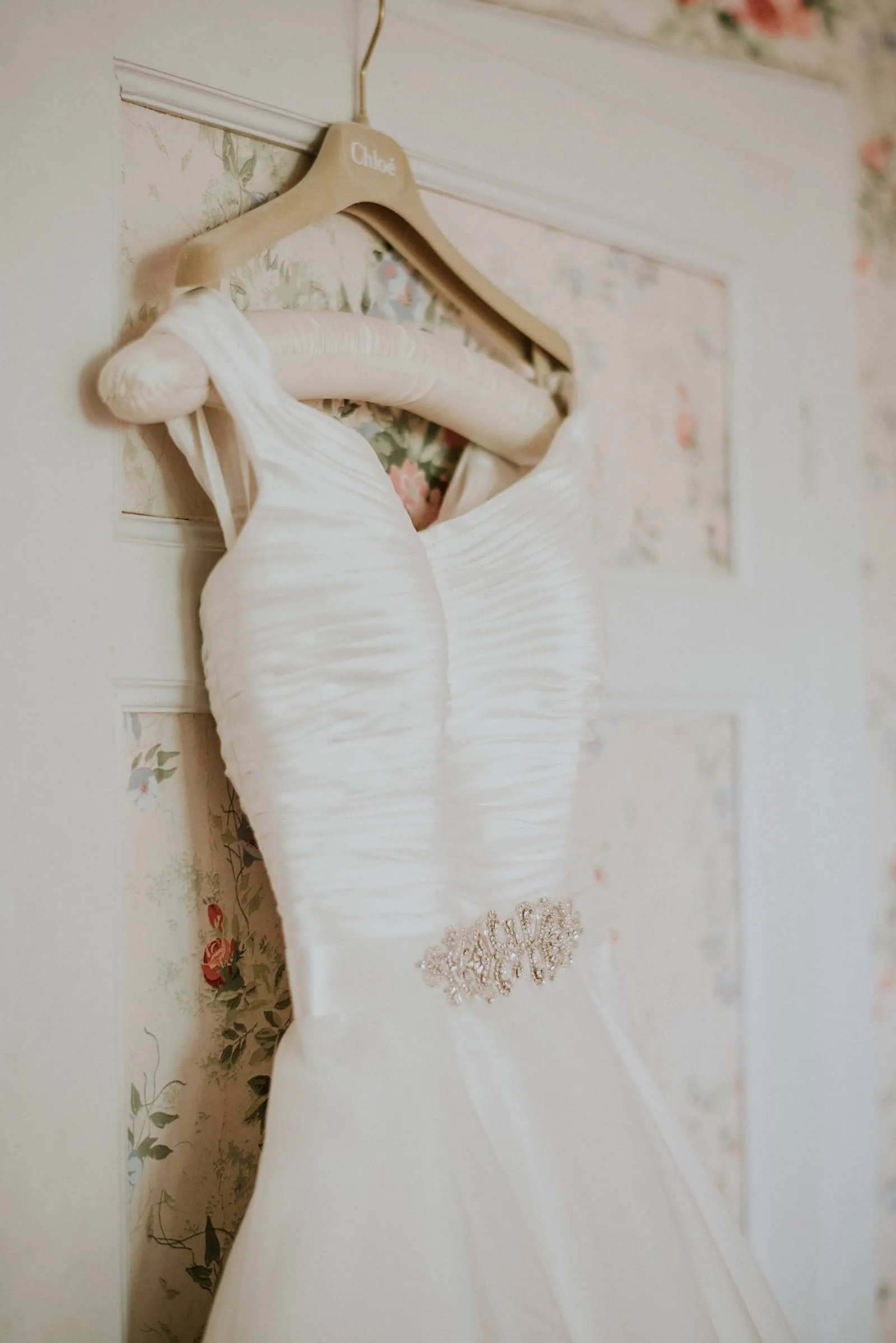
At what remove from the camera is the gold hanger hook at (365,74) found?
2.61 ft

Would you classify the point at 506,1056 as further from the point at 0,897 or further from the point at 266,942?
the point at 0,897

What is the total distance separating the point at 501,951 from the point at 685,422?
0.61 m

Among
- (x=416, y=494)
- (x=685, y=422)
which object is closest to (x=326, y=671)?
(x=416, y=494)

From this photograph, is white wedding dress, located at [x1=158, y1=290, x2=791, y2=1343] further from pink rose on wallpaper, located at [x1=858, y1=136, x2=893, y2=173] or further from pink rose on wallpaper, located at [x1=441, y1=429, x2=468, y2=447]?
pink rose on wallpaper, located at [x1=858, y1=136, x2=893, y2=173]

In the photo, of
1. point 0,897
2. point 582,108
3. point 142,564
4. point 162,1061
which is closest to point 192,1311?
point 162,1061

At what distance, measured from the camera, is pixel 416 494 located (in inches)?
34.4

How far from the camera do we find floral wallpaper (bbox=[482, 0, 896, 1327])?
1255 millimetres

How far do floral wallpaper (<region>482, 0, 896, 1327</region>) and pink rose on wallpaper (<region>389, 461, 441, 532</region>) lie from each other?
640 mm

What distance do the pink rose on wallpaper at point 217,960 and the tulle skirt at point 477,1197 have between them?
10 centimetres

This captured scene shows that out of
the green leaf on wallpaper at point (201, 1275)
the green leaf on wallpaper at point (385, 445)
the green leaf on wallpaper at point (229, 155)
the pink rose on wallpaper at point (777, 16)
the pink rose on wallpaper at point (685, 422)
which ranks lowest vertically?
the green leaf on wallpaper at point (201, 1275)

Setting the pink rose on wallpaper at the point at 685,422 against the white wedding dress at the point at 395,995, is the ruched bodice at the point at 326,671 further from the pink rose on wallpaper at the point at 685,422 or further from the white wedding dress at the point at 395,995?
the pink rose on wallpaper at the point at 685,422

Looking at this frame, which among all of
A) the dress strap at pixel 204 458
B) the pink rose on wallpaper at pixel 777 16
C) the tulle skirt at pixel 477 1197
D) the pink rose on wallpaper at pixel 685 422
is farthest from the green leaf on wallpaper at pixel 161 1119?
the pink rose on wallpaper at pixel 777 16

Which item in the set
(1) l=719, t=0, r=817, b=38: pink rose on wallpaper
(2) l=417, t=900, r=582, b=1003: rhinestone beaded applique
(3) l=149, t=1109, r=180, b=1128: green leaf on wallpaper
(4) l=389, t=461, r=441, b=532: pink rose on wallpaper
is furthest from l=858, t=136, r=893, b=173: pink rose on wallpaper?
(3) l=149, t=1109, r=180, b=1128: green leaf on wallpaper

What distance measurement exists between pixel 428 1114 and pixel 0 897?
Answer: 0.92 ft
